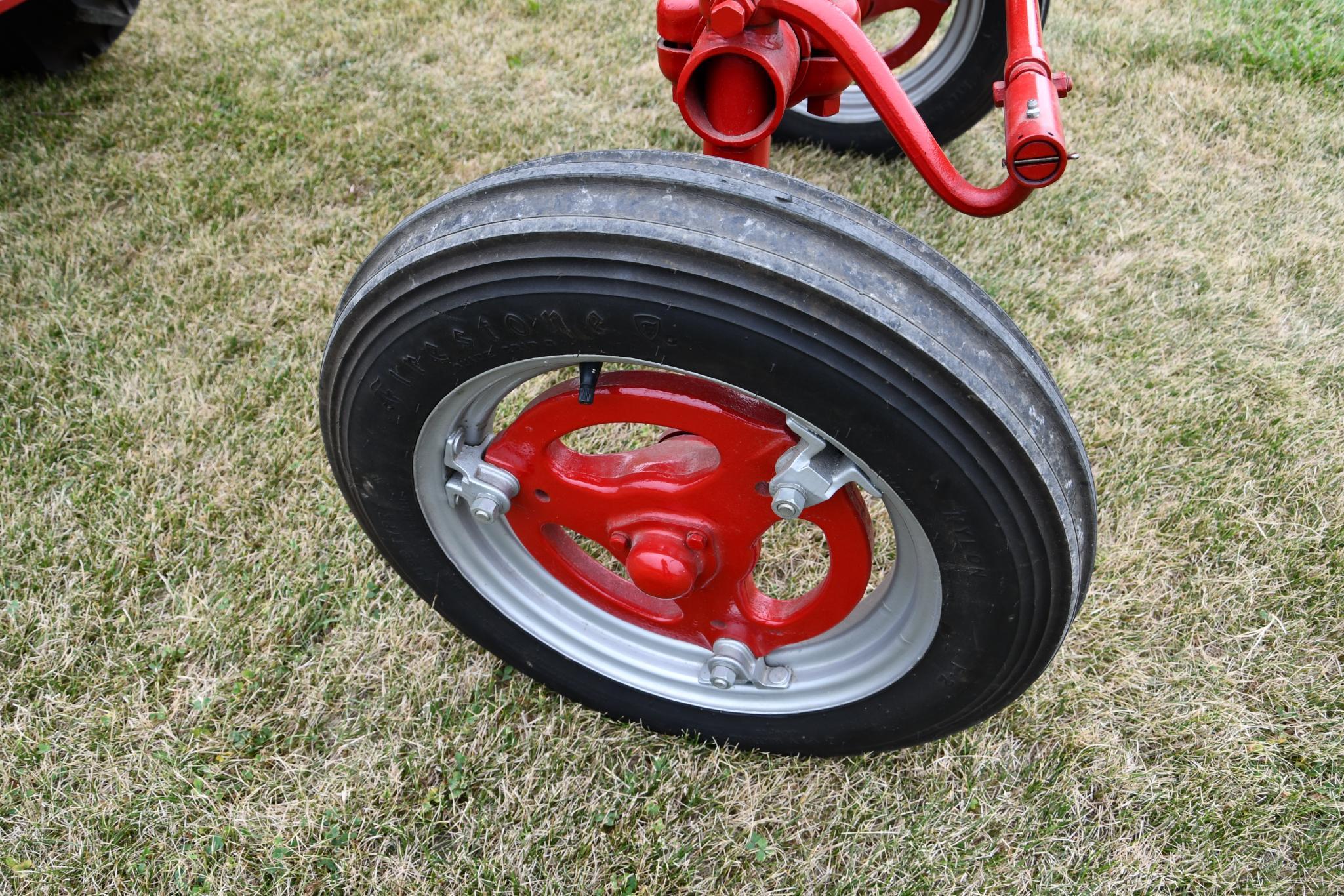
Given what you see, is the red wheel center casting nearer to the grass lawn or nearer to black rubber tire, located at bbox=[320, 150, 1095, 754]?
black rubber tire, located at bbox=[320, 150, 1095, 754]

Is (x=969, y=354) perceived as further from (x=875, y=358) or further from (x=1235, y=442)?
(x=1235, y=442)

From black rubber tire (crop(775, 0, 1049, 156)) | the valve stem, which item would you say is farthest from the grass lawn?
the valve stem

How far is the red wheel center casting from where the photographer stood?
1.25m

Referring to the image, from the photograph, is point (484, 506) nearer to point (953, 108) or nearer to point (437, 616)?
point (437, 616)

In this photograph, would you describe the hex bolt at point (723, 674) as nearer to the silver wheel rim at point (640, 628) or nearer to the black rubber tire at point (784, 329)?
the silver wheel rim at point (640, 628)

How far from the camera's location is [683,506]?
1.37m

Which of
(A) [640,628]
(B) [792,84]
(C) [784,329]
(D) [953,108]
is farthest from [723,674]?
(D) [953,108]

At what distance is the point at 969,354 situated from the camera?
995 millimetres

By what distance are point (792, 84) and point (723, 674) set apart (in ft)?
3.25

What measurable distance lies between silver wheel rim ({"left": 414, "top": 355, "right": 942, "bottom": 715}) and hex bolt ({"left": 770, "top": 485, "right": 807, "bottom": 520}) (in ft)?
0.37

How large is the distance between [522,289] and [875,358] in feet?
1.40

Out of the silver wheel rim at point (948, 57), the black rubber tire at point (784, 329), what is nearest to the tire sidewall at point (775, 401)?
the black rubber tire at point (784, 329)

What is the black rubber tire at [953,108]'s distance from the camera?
2.50 metres

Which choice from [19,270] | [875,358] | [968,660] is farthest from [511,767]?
[19,270]
